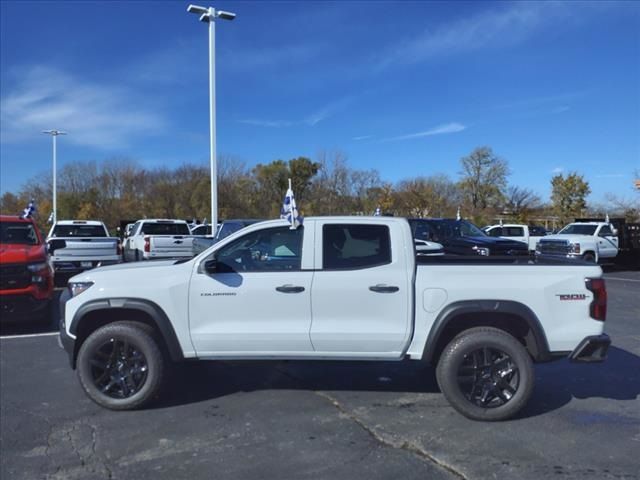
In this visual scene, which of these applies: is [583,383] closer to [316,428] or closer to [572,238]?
[316,428]

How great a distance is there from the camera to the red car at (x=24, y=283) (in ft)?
26.1

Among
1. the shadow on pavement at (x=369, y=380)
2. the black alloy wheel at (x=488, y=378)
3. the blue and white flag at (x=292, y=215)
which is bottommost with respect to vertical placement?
the shadow on pavement at (x=369, y=380)

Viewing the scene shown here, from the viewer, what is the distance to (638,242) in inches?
835

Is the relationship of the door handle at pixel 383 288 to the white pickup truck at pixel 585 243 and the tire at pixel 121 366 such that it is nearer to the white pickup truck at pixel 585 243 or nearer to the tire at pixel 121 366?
the tire at pixel 121 366

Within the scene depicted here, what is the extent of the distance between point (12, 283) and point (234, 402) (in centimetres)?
478

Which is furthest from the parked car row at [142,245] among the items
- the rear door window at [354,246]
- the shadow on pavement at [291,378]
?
the shadow on pavement at [291,378]

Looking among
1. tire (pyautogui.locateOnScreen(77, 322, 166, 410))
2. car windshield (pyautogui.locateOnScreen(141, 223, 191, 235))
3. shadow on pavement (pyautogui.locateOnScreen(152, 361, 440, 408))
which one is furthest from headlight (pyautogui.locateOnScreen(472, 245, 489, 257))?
tire (pyautogui.locateOnScreen(77, 322, 166, 410))

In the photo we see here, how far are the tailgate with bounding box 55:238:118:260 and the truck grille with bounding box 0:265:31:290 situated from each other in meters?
4.99

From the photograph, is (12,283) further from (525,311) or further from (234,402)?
(525,311)

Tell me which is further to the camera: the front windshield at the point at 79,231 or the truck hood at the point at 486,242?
the front windshield at the point at 79,231

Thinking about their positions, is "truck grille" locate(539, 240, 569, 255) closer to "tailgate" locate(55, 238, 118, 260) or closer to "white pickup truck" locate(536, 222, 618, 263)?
"white pickup truck" locate(536, 222, 618, 263)

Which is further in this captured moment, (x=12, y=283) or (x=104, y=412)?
(x=12, y=283)

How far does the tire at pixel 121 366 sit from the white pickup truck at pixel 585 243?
16303mm

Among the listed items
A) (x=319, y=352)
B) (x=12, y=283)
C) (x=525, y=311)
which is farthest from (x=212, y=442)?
(x=12, y=283)
